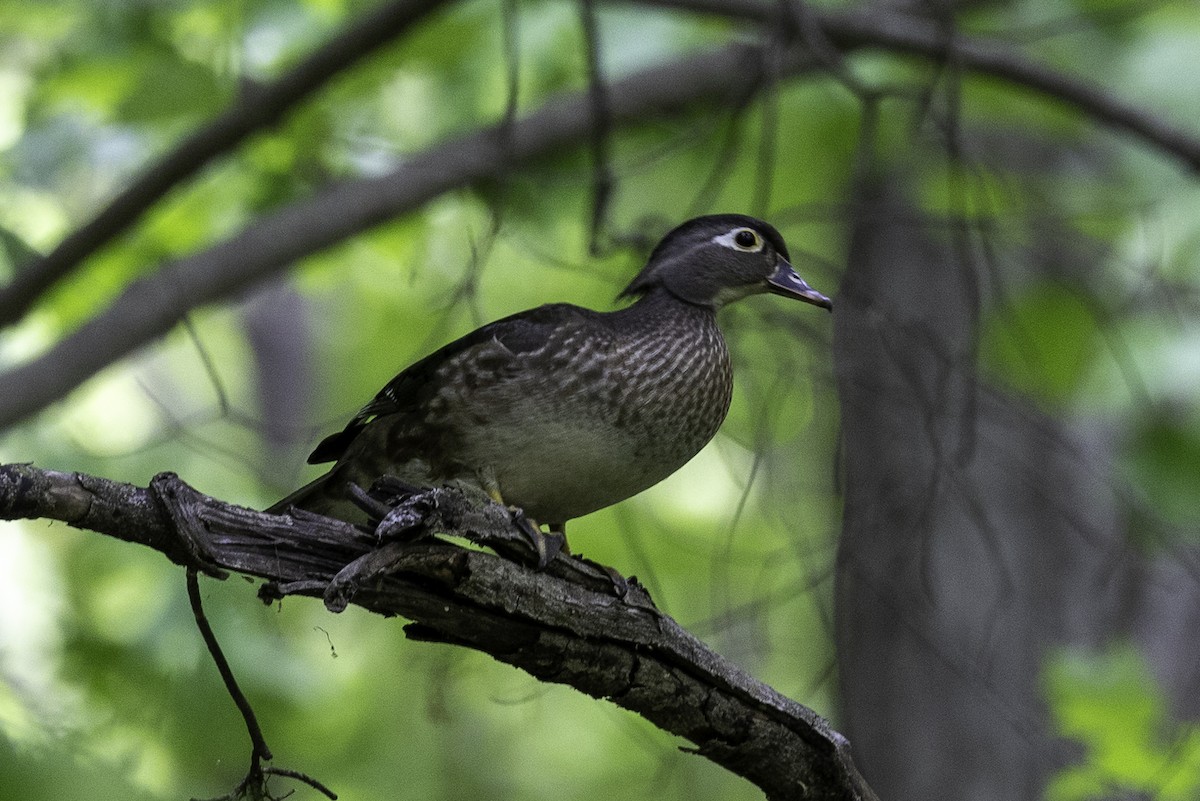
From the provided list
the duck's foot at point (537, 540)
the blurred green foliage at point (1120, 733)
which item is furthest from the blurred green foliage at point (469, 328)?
the duck's foot at point (537, 540)

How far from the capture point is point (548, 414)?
2949 mm

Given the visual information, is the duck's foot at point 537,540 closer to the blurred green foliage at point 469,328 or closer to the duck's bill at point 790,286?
the blurred green foliage at point 469,328

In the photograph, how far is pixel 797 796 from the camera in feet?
9.50

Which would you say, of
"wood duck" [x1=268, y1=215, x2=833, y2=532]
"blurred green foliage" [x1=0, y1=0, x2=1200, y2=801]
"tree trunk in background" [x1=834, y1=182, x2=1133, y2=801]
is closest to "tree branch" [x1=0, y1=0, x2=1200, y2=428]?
"blurred green foliage" [x1=0, y1=0, x2=1200, y2=801]

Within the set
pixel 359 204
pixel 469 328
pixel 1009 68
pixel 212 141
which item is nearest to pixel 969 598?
pixel 1009 68

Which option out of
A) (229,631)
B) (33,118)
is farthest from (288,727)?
(33,118)

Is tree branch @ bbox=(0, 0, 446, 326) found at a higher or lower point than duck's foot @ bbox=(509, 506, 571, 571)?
higher

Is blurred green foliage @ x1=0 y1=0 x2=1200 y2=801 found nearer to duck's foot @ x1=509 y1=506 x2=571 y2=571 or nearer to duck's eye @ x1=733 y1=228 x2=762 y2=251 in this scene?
duck's eye @ x1=733 y1=228 x2=762 y2=251

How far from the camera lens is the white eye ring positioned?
11.3ft

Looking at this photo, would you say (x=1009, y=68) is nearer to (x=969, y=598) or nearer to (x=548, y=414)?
(x=969, y=598)

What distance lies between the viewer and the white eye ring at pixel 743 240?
3.46 m

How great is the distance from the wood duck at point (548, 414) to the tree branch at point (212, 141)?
58.6 inches

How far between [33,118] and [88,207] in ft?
4.60

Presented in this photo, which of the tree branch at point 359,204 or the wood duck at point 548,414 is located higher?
the tree branch at point 359,204
